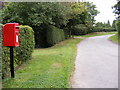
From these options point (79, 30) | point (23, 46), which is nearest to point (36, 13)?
point (23, 46)

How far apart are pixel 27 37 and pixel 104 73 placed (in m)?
3.95

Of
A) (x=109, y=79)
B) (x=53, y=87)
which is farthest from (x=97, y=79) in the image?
(x=53, y=87)

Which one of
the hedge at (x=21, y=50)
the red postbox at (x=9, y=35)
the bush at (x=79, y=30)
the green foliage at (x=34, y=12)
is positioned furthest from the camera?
Result: the bush at (x=79, y=30)

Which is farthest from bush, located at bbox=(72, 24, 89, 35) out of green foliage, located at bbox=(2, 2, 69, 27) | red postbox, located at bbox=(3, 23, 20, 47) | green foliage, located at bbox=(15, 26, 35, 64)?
red postbox, located at bbox=(3, 23, 20, 47)

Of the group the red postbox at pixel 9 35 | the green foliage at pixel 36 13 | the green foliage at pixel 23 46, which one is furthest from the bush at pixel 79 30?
the red postbox at pixel 9 35

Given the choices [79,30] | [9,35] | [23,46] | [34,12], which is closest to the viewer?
[9,35]

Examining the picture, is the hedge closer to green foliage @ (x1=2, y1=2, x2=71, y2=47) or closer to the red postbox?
the red postbox

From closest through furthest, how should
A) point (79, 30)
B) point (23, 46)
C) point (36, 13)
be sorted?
point (23, 46) → point (36, 13) → point (79, 30)

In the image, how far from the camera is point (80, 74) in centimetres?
537

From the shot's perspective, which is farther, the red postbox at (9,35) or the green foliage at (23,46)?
the green foliage at (23,46)

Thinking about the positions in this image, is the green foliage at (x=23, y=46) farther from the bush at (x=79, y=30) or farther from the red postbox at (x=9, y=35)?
the bush at (x=79, y=30)

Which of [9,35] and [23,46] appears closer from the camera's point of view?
[9,35]

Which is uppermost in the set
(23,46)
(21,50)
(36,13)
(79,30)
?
(36,13)

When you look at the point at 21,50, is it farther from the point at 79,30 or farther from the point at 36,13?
the point at 79,30
